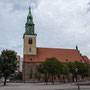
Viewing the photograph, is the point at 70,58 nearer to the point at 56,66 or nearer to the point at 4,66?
the point at 56,66

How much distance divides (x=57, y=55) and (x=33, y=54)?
12907 millimetres

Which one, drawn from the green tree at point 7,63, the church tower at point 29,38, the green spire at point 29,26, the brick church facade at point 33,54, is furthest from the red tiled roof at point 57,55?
the green tree at point 7,63

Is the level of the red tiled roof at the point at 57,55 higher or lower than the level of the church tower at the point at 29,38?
lower

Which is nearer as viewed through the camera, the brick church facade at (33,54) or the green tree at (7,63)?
the green tree at (7,63)

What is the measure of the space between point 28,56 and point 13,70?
30894 millimetres

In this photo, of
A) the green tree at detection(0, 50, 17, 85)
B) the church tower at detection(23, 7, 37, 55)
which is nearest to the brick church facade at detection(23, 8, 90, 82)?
the church tower at detection(23, 7, 37, 55)

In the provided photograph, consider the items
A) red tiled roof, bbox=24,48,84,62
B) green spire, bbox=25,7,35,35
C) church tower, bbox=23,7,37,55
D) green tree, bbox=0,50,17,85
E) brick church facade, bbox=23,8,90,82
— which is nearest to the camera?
green tree, bbox=0,50,17,85

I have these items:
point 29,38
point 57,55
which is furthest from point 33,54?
A: point 57,55

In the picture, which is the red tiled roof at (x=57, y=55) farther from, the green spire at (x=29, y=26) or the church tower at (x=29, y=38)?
the green spire at (x=29, y=26)

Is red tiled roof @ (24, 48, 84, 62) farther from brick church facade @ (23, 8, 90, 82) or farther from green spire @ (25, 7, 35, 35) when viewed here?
green spire @ (25, 7, 35, 35)

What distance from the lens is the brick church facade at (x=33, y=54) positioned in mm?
75938

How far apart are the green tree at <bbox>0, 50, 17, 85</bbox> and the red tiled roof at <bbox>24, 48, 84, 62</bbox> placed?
95.8ft

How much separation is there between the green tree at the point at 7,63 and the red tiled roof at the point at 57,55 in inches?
1149

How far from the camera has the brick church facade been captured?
7594 cm
